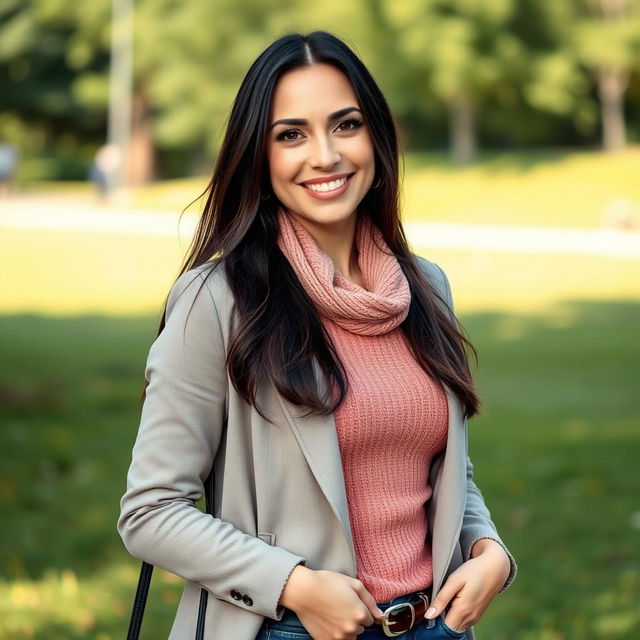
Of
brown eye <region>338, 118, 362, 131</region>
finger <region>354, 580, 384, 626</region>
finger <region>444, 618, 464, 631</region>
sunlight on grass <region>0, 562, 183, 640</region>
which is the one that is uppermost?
brown eye <region>338, 118, 362, 131</region>

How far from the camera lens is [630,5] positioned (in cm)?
4053

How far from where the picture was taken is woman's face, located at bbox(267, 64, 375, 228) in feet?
7.46

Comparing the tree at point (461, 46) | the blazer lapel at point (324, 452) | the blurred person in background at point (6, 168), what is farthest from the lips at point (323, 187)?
the blurred person in background at point (6, 168)

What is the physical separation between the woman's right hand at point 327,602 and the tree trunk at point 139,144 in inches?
1940

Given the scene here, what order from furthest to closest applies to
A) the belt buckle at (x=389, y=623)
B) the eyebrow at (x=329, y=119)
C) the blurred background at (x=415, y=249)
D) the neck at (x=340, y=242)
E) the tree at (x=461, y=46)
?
the tree at (x=461, y=46)
the blurred background at (x=415, y=249)
the neck at (x=340, y=242)
the eyebrow at (x=329, y=119)
the belt buckle at (x=389, y=623)

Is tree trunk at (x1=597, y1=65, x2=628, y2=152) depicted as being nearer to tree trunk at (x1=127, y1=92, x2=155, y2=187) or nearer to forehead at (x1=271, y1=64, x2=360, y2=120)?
tree trunk at (x1=127, y1=92, x2=155, y2=187)

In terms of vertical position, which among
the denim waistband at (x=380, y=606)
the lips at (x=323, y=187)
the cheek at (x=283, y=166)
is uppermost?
the cheek at (x=283, y=166)

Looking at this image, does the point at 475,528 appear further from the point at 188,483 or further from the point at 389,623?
the point at 188,483

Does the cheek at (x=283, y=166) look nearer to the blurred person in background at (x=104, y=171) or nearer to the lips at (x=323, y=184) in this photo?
the lips at (x=323, y=184)

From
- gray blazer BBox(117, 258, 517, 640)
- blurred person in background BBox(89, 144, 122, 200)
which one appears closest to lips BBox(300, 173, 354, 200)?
gray blazer BBox(117, 258, 517, 640)

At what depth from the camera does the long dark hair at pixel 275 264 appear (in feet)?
6.96

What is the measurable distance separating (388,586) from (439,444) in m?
0.30

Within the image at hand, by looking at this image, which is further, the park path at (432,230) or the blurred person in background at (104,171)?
the blurred person in background at (104,171)

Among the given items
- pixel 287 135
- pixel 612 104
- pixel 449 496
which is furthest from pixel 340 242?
pixel 612 104
